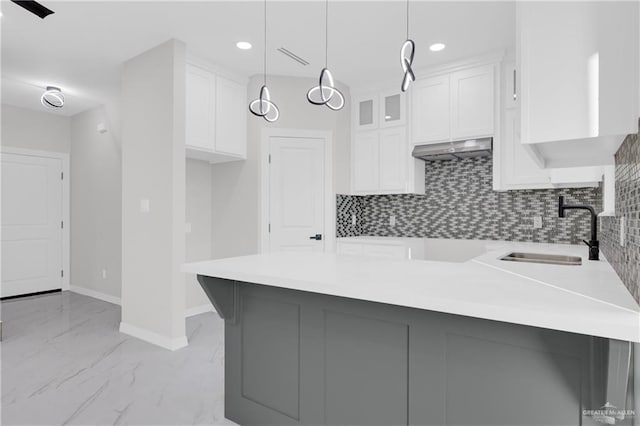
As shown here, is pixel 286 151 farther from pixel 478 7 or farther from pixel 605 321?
pixel 605 321

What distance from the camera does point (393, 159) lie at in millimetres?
4145

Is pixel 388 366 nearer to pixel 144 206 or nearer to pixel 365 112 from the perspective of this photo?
pixel 144 206

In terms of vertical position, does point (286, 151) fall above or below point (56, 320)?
above

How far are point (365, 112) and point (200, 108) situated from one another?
1.91 meters

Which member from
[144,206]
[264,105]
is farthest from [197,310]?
[264,105]

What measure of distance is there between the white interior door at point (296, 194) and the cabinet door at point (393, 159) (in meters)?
0.71

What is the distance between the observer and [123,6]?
272 cm

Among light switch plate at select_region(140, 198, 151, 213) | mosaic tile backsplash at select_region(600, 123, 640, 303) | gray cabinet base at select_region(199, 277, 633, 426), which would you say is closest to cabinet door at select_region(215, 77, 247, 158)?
light switch plate at select_region(140, 198, 151, 213)

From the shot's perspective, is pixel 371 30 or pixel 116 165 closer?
pixel 371 30

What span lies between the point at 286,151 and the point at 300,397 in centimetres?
284

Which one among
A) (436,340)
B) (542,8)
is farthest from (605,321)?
(542,8)

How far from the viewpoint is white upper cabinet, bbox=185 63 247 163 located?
349cm

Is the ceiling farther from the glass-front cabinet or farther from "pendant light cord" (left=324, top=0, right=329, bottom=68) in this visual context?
the glass-front cabinet

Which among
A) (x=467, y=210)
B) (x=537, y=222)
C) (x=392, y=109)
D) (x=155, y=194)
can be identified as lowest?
(x=537, y=222)
